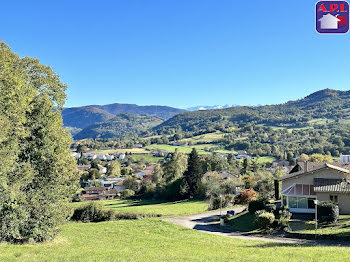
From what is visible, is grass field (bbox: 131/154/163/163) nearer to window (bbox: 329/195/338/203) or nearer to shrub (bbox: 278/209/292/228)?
shrub (bbox: 278/209/292/228)

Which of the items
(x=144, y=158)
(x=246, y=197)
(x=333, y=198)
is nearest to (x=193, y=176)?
(x=246, y=197)

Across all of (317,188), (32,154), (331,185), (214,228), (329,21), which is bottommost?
(214,228)

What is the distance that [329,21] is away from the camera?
19.5 m

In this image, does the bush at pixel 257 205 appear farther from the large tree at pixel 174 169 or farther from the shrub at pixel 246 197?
the large tree at pixel 174 169

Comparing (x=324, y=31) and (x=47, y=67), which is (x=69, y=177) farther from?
(x=324, y=31)

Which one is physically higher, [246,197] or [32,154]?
[32,154]

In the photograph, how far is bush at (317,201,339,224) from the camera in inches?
885

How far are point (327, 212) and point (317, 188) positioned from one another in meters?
3.50

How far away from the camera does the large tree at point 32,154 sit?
15.0 m

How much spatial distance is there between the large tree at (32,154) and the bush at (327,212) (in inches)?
712

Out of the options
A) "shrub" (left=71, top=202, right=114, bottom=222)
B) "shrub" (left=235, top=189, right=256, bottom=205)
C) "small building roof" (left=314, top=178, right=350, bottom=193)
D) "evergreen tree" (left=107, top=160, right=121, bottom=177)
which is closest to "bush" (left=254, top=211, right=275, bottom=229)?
"small building roof" (left=314, top=178, right=350, bottom=193)

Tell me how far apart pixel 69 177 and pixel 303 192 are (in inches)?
808

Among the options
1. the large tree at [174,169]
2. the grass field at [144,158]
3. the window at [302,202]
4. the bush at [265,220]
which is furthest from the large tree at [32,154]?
the grass field at [144,158]

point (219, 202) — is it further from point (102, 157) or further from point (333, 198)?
point (102, 157)
